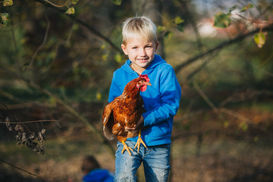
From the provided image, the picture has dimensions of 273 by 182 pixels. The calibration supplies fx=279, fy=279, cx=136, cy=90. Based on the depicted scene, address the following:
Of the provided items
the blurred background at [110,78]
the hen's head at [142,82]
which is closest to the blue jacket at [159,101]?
the hen's head at [142,82]

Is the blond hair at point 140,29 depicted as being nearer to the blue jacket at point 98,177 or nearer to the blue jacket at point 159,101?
Result: the blue jacket at point 159,101

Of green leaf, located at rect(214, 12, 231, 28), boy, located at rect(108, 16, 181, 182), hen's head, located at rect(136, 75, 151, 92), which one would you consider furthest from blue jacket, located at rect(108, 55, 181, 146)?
green leaf, located at rect(214, 12, 231, 28)

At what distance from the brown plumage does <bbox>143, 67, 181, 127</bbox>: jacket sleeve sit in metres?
0.08

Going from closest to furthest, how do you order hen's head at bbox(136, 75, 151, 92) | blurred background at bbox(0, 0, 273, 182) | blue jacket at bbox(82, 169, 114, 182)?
hen's head at bbox(136, 75, 151, 92), blurred background at bbox(0, 0, 273, 182), blue jacket at bbox(82, 169, 114, 182)

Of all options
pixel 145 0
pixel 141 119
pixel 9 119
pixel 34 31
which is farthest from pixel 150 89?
pixel 34 31

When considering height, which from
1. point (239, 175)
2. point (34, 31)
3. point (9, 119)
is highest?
point (34, 31)

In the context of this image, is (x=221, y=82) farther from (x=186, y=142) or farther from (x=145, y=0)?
(x=145, y=0)

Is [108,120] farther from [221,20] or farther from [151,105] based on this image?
[221,20]

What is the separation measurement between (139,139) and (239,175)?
4262 millimetres

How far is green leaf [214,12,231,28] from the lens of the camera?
2.43 m

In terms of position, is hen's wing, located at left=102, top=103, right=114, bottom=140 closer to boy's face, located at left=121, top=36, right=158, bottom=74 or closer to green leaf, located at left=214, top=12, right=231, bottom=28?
boy's face, located at left=121, top=36, right=158, bottom=74

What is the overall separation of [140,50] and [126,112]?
41cm

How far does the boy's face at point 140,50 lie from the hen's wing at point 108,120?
0.34m

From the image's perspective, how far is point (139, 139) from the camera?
72.4 inches
